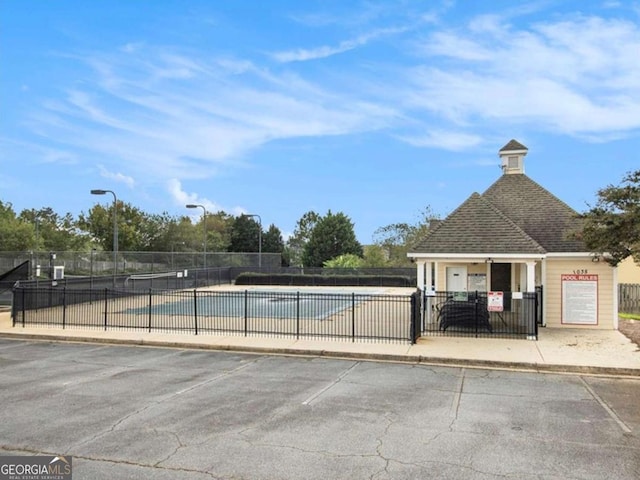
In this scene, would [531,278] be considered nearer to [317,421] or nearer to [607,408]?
[607,408]

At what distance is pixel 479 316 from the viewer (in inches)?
598

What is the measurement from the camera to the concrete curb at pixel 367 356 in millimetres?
10945

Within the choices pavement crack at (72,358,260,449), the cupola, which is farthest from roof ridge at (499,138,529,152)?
pavement crack at (72,358,260,449)

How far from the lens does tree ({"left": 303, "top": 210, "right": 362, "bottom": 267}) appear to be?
63906 mm

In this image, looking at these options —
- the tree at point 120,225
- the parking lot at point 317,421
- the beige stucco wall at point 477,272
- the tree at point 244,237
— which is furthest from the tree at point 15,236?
the beige stucco wall at point 477,272

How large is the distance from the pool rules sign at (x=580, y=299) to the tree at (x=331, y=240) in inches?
1830

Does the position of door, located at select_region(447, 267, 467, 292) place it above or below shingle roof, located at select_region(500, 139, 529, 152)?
below

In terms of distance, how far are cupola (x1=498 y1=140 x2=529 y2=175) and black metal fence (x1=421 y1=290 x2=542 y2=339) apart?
8217 millimetres

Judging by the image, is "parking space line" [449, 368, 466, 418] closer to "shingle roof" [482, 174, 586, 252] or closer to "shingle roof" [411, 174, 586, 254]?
"shingle roof" [411, 174, 586, 254]

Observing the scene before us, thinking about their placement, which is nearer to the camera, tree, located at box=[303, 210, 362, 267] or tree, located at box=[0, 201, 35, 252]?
tree, located at box=[0, 201, 35, 252]

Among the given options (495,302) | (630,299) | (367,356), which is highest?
(495,302)

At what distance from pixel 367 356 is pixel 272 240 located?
205 feet

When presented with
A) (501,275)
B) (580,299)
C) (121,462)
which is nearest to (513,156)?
(501,275)

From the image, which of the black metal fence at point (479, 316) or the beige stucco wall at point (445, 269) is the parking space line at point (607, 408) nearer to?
the black metal fence at point (479, 316)
